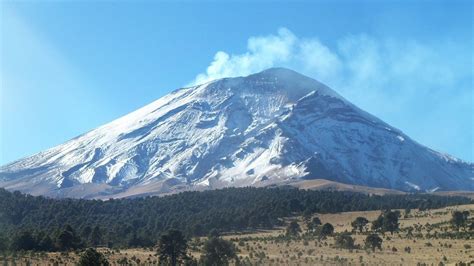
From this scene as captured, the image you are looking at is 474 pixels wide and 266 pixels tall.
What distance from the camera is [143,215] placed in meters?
132

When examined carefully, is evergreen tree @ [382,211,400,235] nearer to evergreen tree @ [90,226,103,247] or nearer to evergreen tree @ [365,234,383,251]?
evergreen tree @ [365,234,383,251]

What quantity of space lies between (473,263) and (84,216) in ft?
314

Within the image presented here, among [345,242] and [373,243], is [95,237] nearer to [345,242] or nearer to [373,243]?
[345,242]

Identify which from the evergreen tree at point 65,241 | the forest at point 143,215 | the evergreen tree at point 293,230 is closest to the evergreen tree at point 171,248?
the evergreen tree at point 65,241

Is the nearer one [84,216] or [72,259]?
[72,259]

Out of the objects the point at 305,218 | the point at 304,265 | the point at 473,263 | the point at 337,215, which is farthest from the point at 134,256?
the point at 337,215

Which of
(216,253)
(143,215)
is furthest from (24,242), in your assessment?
(143,215)

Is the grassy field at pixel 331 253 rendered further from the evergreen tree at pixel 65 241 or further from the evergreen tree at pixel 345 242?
the evergreen tree at pixel 65 241

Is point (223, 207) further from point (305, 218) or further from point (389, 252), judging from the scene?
point (389, 252)

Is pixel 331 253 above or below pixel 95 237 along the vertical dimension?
below

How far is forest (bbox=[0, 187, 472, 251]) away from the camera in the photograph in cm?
8525

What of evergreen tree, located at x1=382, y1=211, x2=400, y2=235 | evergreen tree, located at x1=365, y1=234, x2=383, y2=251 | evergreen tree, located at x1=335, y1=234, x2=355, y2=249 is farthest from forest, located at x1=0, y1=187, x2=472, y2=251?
evergreen tree, located at x1=365, y1=234, x2=383, y2=251

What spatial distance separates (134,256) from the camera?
6581 centimetres

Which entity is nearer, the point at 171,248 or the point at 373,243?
the point at 171,248
